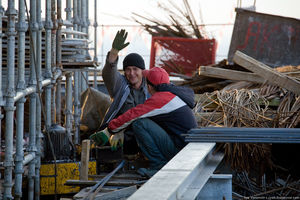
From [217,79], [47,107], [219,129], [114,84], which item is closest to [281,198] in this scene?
[219,129]

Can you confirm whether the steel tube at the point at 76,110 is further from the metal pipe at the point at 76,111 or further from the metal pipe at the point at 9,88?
the metal pipe at the point at 9,88

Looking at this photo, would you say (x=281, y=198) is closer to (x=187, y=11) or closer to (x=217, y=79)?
(x=217, y=79)

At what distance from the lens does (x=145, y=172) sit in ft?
25.2

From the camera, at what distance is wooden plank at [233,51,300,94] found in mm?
11852

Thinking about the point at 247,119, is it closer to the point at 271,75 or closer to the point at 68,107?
the point at 271,75

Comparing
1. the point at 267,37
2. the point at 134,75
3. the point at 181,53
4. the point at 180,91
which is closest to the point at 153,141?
the point at 180,91

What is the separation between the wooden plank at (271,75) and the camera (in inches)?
467

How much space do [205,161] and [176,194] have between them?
6.98 ft

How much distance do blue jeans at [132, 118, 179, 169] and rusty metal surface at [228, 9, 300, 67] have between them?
14251 mm

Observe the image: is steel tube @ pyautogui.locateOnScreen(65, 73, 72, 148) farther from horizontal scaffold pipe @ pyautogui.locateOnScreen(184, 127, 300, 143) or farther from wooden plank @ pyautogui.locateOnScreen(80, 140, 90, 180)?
horizontal scaffold pipe @ pyautogui.locateOnScreen(184, 127, 300, 143)

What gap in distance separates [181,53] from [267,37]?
2980 mm

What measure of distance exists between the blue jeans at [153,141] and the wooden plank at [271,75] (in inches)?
175

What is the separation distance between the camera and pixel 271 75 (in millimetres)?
12648

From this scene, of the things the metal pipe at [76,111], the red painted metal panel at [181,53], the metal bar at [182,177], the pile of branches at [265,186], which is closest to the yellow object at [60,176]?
the pile of branches at [265,186]
